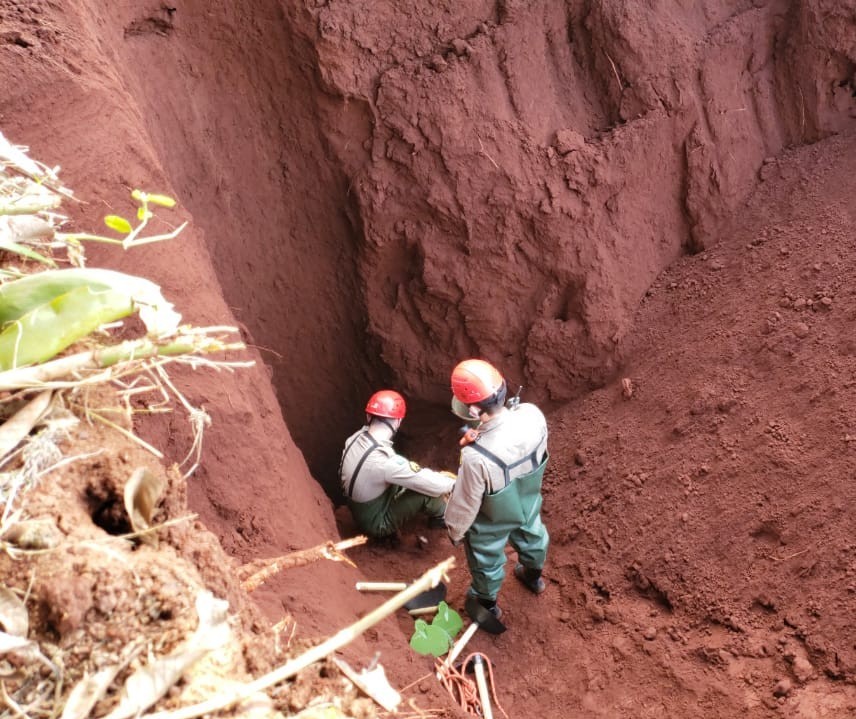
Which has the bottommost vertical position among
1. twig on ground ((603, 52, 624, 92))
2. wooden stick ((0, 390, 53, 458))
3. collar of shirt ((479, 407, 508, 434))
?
collar of shirt ((479, 407, 508, 434))

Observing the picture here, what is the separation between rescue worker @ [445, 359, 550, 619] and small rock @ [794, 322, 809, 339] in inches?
65.4

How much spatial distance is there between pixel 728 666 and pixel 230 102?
436 centimetres

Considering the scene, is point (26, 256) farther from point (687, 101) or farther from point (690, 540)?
point (687, 101)

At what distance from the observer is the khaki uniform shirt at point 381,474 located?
16.3 feet

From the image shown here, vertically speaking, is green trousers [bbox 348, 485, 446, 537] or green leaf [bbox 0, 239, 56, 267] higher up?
green leaf [bbox 0, 239, 56, 267]

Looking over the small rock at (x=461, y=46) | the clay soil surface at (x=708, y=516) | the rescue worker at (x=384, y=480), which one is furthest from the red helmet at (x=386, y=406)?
the small rock at (x=461, y=46)

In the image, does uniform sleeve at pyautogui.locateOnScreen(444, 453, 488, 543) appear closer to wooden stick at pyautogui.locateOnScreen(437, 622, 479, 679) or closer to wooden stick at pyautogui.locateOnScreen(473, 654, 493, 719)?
wooden stick at pyautogui.locateOnScreen(437, 622, 479, 679)

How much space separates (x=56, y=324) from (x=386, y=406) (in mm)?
3310

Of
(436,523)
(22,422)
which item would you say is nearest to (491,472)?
(436,523)

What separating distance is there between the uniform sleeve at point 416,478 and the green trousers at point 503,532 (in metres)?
0.51

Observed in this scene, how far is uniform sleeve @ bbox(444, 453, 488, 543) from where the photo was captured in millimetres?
4125

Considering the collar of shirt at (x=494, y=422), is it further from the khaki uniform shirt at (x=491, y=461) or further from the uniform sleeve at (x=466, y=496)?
the uniform sleeve at (x=466, y=496)

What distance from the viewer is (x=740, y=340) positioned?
4.96 m

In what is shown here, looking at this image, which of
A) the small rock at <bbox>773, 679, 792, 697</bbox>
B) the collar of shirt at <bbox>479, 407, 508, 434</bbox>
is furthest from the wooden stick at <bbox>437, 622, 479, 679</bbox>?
the small rock at <bbox>773, 679, 792, 697</bbox>
